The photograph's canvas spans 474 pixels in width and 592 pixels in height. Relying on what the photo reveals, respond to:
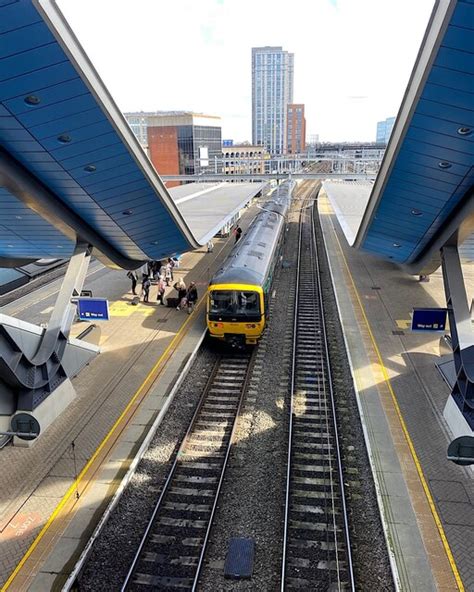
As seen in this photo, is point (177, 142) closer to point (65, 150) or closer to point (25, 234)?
point (25, 234)

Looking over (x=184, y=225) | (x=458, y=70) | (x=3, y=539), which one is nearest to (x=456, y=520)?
(x=458, y=70)

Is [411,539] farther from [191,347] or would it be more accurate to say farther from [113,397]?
[191,347]

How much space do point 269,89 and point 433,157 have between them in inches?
7513

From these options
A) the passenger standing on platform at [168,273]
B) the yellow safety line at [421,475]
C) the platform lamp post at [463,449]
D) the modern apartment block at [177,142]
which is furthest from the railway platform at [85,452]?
the modern apartment block at [177,142]

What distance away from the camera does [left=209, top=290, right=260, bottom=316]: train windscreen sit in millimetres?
14180

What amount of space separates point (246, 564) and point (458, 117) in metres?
7.59

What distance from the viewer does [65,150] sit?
8.25 metres

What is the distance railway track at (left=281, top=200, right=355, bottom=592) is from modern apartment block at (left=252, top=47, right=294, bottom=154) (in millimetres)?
175582

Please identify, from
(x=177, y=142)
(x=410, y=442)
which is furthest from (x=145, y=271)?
(x=177, y=142)

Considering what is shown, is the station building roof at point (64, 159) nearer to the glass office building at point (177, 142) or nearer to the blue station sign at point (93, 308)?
the blue station sign at point (93, 308)

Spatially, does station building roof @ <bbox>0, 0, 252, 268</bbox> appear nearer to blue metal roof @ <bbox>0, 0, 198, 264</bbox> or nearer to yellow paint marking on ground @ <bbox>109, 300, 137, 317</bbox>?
blue metal roof @ <bbox>0, 0, 198, 264</bbox>

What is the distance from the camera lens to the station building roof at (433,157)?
5.57 metres

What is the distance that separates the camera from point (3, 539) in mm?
7844

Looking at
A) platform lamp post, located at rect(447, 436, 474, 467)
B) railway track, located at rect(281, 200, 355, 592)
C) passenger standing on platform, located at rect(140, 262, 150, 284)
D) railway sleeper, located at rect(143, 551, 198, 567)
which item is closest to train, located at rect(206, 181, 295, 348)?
railway track, located at rect(281, 200, 355, 592)
